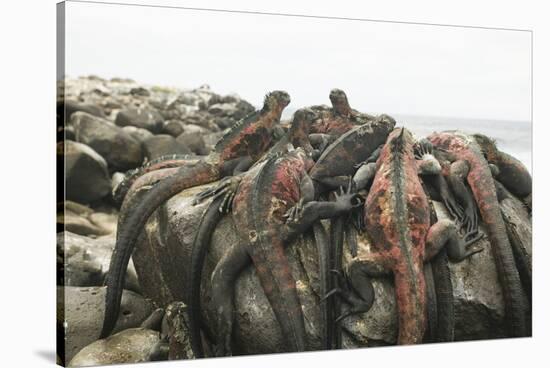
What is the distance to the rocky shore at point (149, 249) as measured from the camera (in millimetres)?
7371

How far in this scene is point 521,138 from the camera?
9.19 m

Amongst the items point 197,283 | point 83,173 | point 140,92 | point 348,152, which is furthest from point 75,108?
point 348,152

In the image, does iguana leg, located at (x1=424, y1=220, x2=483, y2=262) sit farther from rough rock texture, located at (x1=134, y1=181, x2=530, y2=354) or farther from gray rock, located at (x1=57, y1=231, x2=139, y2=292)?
gray rock, located at (x1=57, y1=231, x2=139, y2=292)

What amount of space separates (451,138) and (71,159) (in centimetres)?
378

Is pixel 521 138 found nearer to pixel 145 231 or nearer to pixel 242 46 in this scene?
pixel 242 46

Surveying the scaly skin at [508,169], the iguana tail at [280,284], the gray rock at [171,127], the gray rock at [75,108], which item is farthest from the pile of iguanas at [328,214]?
the gray rock at [75,108]

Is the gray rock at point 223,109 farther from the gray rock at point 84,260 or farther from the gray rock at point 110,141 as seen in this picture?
the gray rock at point 84,260

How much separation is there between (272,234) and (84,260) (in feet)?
5.38

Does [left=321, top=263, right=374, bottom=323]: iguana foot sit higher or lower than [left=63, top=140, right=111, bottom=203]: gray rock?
lower

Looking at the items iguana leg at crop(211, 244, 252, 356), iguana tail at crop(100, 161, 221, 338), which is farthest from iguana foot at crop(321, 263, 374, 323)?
iguana tail at crop(100, 161, 221, 338)

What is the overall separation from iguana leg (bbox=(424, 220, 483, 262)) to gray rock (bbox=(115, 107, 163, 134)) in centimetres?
270

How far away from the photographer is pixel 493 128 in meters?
9.05

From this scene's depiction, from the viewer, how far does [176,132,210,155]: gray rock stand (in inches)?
319

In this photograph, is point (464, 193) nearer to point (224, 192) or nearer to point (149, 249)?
point (224, 192)
